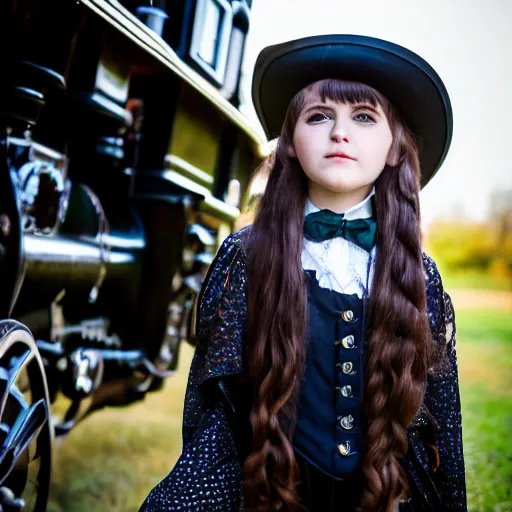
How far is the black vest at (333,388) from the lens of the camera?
4.88 feet

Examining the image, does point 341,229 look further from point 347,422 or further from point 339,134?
point 347,422

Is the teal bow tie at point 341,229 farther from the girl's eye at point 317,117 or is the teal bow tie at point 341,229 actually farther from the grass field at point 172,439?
the grass field at point 172,439

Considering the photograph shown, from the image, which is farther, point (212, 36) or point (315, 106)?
point (212, 36)

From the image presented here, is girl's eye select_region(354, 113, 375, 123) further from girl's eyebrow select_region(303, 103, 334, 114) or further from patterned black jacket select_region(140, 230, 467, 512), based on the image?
patterned black jacket select_region(140, 230, 467, 512)

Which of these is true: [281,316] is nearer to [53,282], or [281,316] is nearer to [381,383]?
[381,383]

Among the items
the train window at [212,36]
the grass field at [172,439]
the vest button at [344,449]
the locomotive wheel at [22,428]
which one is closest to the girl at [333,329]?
the vest button at [344,449]

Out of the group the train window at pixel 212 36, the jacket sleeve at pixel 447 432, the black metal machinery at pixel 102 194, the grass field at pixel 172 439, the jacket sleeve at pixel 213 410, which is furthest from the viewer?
the grass field at pixel 172 439

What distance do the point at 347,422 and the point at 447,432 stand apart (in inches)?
9.5

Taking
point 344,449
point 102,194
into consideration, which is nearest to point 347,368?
point 344,449

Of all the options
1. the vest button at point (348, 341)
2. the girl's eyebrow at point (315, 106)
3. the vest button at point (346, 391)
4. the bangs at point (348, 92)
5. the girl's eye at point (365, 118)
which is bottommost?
the vest button at point (346, 391)

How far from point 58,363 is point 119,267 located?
417 mm

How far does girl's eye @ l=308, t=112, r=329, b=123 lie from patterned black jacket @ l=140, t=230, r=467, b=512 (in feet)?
0.91

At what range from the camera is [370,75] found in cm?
153

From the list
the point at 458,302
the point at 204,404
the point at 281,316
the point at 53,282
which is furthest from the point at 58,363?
the point at 458,302
